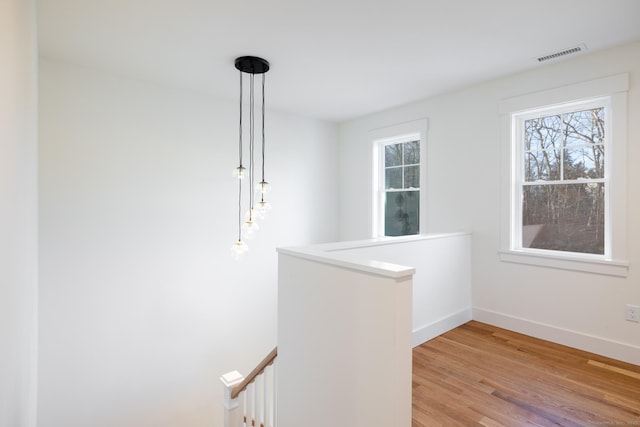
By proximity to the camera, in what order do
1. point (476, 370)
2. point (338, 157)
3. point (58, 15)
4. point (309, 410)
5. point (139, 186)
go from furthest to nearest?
point (338, 157)
point (139, 186)
point (476, 370)
point (58, 15)
point (309, 410)

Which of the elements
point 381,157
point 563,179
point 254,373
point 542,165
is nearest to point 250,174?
point 381,157

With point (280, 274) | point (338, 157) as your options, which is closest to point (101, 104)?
point (280, 274)

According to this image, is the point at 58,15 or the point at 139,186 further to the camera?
the point at 139,186

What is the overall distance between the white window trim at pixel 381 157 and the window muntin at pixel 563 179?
1.01m

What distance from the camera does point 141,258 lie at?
10.6 ft

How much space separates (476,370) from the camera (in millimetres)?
2346

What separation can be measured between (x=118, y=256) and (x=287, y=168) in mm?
2277

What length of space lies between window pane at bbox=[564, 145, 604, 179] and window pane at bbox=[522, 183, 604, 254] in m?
0.09

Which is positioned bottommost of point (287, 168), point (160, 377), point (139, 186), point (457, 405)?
point (160, 377)

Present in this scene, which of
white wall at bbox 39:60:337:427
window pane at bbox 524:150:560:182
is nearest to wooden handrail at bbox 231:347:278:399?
white wall at bbox 39:60:337:427

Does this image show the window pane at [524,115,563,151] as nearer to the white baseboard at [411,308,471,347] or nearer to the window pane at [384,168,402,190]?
the window pane at [384,168,402,190]

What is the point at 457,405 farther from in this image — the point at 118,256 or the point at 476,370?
the point at 118,256

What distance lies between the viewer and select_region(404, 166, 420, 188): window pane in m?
4.06

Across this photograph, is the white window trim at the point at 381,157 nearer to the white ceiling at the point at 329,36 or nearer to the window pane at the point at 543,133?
the white ceiling at the point at 329,36
